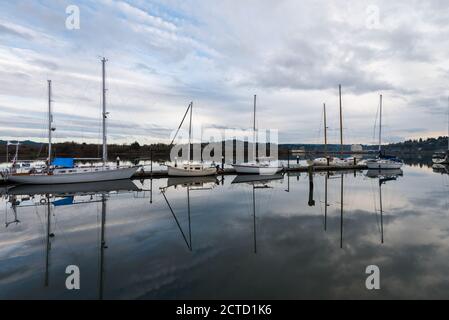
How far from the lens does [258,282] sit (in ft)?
24.0

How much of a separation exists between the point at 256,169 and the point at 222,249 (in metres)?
27.9

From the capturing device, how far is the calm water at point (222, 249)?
7059mm

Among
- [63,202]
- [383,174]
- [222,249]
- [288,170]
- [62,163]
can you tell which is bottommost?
[222,249]

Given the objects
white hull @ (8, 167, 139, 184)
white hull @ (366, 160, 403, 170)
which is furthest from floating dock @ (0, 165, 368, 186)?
white hull @ (8, 167, 139, 184)

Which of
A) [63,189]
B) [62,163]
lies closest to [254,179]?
[63,189]

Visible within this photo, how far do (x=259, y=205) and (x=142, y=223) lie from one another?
25.2 ft

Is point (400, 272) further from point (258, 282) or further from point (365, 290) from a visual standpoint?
point (258, 282)

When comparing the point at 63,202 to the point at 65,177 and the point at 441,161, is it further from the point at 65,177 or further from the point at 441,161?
the point at 441,161

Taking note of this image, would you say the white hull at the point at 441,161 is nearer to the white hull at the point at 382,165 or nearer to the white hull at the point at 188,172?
the white hull at the point at 382,165

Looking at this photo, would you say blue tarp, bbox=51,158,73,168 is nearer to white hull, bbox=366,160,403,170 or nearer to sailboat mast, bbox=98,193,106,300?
sailboat mast, bbox=98,193,106,300

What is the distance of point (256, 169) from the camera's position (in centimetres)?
3731

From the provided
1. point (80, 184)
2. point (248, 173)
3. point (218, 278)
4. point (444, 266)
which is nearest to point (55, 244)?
point (218, 278)

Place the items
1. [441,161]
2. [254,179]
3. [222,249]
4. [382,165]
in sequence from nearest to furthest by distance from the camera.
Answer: [222,249] < [254,179] < [382,165] < [441,161]

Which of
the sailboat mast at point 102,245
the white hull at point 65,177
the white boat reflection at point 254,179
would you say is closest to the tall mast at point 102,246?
the sailboat mast at point 102,245
